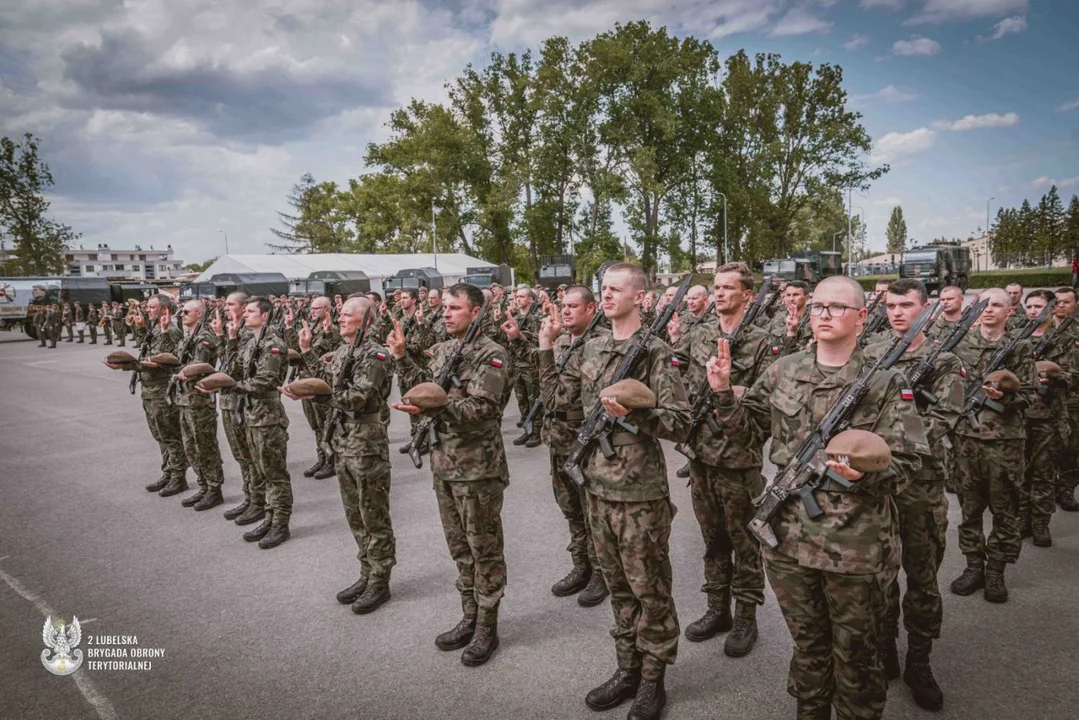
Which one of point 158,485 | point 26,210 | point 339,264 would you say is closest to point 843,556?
point 158,485

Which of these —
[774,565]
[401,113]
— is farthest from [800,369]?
[401,113]

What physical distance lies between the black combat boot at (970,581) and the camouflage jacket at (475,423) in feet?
11.4

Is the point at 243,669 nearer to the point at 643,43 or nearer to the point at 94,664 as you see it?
the point at 94,664

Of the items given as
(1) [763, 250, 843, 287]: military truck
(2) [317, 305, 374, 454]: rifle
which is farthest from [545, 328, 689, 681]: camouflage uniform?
(1) [763, 250, 843, 287]: military truck

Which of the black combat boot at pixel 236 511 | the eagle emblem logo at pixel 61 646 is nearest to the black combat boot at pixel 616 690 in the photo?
the eagle emblem logo at pixel 61 646

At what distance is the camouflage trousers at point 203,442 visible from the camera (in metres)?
6.81

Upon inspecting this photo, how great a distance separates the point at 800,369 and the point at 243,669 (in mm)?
3904

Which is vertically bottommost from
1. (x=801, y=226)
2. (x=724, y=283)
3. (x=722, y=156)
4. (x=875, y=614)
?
(x=875, y=614)

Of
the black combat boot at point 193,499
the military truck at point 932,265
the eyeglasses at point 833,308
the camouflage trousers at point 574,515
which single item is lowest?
the black combat boot at point 193,499

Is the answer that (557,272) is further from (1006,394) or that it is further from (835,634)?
(835,634)

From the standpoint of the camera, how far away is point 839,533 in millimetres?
2625

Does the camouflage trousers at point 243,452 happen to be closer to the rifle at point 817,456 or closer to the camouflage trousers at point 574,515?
the camouflage trousers at point 574,515

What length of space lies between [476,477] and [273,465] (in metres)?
3.03

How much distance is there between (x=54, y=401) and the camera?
13.8 metres
